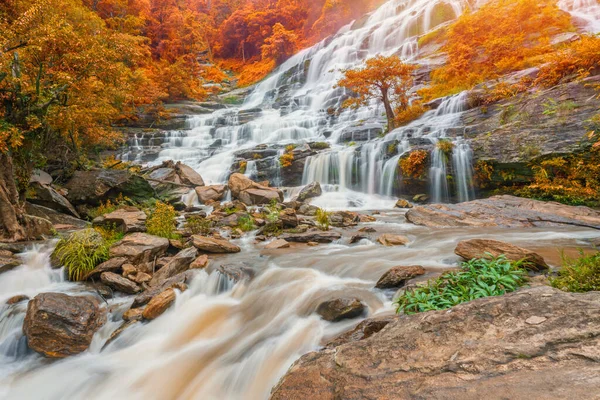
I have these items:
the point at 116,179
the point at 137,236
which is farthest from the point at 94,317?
the point at 116,179

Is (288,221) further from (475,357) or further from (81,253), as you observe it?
(475,357)

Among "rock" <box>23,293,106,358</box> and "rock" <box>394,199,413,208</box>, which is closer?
"rock" <box>23,293,106,358</box>

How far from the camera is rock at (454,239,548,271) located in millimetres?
3582

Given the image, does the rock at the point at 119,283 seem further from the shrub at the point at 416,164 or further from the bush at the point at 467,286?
the shrub at the point at 416,164

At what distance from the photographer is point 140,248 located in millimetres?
5688

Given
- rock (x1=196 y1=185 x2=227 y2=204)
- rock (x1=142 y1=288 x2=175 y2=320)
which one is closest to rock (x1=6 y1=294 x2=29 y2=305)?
rock (x1=142 y1=288 x2=175 y2=320)

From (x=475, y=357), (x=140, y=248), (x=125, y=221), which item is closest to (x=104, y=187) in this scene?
(x=125, y=221)

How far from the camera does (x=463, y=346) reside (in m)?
1.76

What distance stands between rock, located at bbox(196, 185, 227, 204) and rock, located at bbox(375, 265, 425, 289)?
9.12 m

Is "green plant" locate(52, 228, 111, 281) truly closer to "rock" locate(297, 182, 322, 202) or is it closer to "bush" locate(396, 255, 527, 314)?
"bush" locate(396, 255, 527, 314)

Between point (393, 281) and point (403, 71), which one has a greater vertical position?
point (403, 71)

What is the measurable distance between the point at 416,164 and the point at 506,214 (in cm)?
381

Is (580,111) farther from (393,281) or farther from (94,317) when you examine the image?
(94,317)

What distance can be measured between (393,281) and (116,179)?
33.5ft
